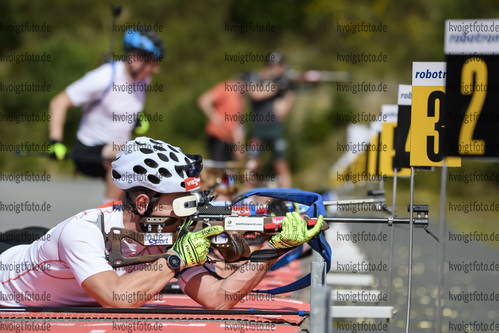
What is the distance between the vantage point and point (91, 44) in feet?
99.1

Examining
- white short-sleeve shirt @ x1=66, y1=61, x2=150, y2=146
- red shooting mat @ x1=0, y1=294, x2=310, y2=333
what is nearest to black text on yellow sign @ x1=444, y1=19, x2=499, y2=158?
red shooting mat @ x1=0, y1=294, x2=310, y2=333

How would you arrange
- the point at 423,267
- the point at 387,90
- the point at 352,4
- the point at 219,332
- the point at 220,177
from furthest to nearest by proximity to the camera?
the point at 352,4, the point at 387,90, the point at 423,267, the point at 220,177, the point at 219,332

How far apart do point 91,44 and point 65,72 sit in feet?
11.9

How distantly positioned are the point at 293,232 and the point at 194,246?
1.73 feet

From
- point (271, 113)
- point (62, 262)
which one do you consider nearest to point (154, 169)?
point (62, 262)

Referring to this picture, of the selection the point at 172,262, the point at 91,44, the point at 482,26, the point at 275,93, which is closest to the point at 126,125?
the point at 172,262

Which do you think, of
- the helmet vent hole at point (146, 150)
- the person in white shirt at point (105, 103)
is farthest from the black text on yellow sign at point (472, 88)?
the person in white shirt at point (105, 103)

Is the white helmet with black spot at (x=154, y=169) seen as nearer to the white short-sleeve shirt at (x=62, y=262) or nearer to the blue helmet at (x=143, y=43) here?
the white short-sleeve shirt at (x=62, y=262)

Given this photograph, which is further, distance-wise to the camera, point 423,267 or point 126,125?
point 423,267

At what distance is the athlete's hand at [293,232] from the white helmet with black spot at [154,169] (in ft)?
1.85

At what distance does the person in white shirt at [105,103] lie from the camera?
25.4ft

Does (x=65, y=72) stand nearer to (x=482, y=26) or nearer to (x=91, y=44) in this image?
(x=91, y=44)

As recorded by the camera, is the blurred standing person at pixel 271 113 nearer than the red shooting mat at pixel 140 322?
No

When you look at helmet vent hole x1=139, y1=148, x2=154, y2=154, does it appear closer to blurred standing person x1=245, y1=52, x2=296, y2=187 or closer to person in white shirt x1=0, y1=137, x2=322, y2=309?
person in white shirt x1=0, y1=137, x2=322, y2=309
